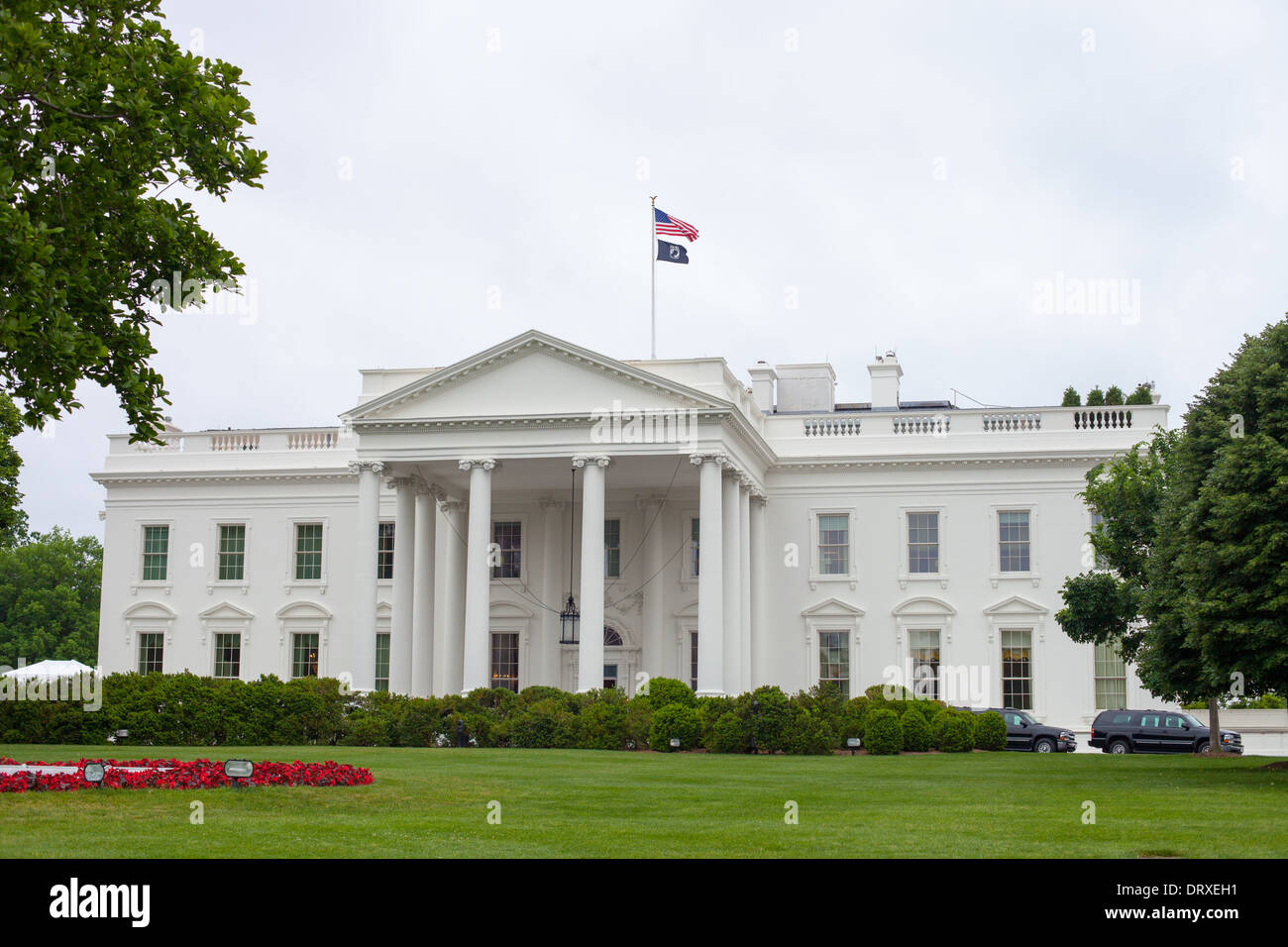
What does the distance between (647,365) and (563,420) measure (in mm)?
3343

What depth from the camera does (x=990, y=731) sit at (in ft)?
112

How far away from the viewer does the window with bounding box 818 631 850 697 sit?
45.2 m

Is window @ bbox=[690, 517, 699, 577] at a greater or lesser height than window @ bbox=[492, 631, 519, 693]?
greater

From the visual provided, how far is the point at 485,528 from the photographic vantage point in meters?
39.2

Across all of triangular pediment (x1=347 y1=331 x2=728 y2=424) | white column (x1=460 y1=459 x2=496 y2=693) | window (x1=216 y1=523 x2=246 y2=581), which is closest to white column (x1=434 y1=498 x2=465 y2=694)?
white column (x1=460 y1=459 x2=496 y2=693)

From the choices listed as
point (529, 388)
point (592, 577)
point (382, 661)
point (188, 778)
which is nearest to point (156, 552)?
point (382, 661)

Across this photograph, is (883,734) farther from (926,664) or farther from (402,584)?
(402,584)

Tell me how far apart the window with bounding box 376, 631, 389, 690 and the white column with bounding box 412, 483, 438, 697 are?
3018 millimetres

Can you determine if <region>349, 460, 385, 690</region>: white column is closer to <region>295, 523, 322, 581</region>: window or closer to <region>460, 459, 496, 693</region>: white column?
<region>460, 459, 496, 693</region>: white column

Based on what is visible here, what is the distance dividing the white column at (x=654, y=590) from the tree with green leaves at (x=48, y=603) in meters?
46.6

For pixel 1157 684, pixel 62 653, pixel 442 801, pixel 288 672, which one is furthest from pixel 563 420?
pixel 62 653

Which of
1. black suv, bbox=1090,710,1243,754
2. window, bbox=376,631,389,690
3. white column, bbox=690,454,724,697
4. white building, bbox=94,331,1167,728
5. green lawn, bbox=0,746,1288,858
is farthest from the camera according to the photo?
window, bbox=376,631,389,690

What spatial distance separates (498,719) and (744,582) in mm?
11056
